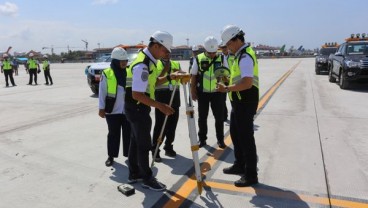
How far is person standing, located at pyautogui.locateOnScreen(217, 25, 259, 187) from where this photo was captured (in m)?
3.92

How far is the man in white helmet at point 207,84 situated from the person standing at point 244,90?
1.44 m

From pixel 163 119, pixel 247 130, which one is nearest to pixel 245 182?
pixel 247 130

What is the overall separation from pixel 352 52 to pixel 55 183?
13067 mm

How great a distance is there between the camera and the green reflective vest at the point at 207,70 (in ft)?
18.7

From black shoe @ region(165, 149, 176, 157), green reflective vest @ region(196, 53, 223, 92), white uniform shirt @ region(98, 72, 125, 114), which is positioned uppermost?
green reflective vest @ region(196, 53, 223, 92)

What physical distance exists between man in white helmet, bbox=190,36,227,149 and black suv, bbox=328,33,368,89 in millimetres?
8789

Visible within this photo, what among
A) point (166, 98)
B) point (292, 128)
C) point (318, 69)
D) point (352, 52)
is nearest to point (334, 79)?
point (352, 52)

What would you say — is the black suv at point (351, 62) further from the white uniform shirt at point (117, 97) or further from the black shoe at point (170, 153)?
the white uniform shirt at point (117, 97)

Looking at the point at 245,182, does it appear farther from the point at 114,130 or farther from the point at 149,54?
the point at 114,130

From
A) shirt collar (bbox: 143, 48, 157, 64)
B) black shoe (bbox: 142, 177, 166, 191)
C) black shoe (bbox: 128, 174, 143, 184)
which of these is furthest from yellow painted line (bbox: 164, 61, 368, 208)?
shirt collar (bbox: 143, 48, 157, 64)

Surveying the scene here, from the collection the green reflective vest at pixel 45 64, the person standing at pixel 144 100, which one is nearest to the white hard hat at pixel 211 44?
the person standing at pixel 144 100

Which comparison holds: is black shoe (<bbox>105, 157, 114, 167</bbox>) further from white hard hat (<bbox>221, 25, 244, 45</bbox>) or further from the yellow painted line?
white hard hat (<bbox>221, 25, 244, 45</bbox>)

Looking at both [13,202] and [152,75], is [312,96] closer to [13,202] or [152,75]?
[152,75]

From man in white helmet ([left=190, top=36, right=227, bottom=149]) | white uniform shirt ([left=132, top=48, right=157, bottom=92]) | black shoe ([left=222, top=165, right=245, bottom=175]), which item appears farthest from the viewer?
man in white helmet ([left=190, top=36, right=227, bottom=149])
